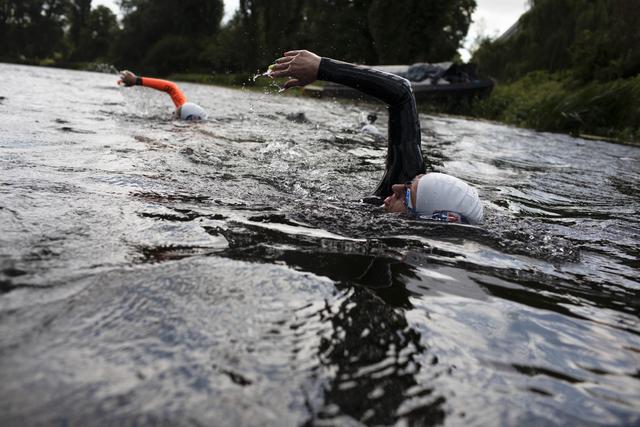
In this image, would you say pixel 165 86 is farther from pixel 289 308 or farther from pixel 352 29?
pixel 352 29

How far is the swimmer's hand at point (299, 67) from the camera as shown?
4266 mm

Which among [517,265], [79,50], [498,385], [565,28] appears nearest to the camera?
[498,385]

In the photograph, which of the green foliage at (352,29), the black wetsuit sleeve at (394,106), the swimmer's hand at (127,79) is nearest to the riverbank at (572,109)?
the black wetsuit sleeve at (394,106)

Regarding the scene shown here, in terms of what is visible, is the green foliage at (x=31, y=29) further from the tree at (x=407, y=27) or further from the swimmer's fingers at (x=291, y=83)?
the swimmer's fingers at (x=291, y=83)

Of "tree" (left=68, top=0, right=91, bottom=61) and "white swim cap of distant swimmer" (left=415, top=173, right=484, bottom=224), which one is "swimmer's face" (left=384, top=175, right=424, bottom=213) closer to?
"white swim cap of distant swimmer" (left=415, top=173, right=484, bottom=224)

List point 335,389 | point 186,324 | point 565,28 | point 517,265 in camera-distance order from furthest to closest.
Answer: point 565,28 → point 517,265 → point 186,324 → point 335,389

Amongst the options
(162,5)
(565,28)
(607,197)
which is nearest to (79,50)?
Result: (162,5)

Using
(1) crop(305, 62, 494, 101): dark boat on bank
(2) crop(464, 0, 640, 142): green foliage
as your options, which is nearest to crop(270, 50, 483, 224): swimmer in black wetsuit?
(2) crop(464, 0, 640, 142): green foliage

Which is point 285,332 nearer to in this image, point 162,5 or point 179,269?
point 179,269

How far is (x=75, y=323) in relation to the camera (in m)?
1.95

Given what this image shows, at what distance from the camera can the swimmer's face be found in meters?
4.45

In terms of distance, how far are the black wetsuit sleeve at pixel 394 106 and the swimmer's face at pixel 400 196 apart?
0.27m

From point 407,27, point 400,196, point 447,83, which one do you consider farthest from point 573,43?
point 400,196

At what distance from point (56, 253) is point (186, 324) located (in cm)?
100
